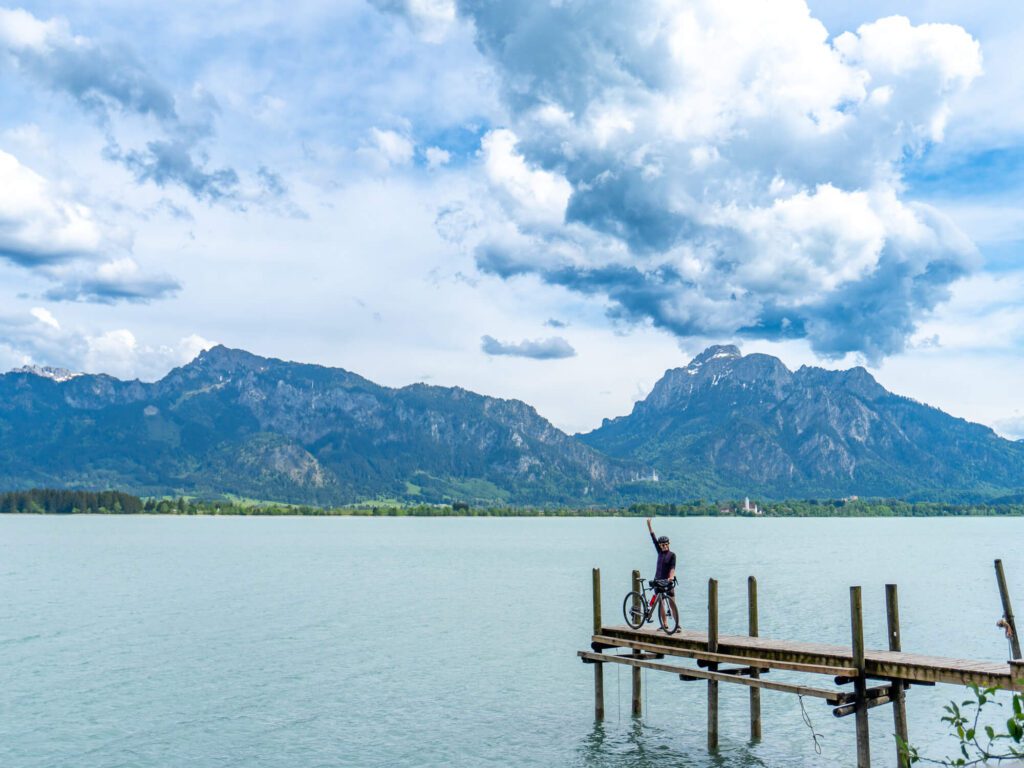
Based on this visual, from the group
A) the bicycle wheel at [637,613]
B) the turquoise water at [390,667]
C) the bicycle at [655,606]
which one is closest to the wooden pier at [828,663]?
the bicycle at [655,606]

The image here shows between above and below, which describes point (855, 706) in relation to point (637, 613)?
below

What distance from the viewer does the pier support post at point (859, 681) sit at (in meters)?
27.5

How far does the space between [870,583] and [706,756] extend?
72.8 m

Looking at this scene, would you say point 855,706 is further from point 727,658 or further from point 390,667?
point 390,667

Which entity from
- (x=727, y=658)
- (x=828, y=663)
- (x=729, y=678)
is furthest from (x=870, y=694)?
(x=729, y=678)

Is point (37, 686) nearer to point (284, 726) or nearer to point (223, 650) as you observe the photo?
point (223, 650)

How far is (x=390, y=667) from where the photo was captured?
1943 inches

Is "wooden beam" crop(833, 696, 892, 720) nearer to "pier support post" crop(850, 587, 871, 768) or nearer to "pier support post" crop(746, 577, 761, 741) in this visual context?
"pier support post" crop(850, 587, 871, 768)

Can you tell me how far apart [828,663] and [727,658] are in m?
3.52

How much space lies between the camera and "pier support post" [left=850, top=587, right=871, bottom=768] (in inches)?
1084

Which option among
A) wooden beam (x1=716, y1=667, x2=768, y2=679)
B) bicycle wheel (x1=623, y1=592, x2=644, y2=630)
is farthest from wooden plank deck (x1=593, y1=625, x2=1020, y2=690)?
wooden beam (x1=716, y1=667, x2=768, y2=679)

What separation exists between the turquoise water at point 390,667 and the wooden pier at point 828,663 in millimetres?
3238

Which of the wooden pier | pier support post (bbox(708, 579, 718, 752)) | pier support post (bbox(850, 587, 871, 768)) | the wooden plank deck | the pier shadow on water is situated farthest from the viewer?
the pier shadow on water

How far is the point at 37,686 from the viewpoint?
44531 mm
